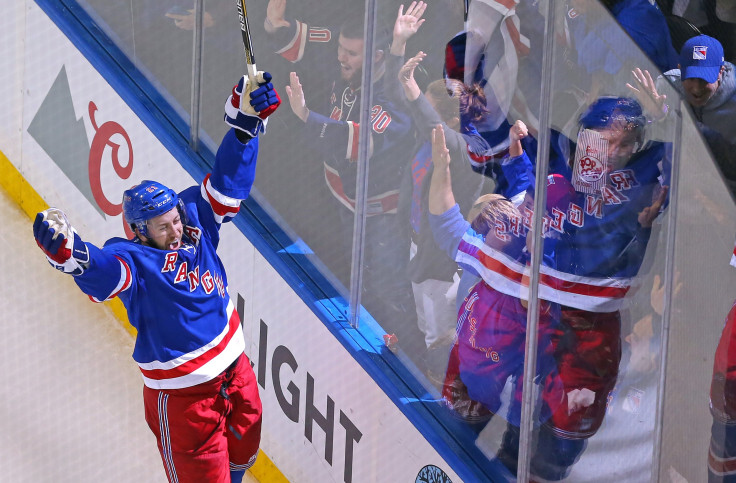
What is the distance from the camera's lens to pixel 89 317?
4.46 metres

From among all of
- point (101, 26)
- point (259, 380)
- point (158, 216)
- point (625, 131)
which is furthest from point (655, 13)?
point (101, 26)

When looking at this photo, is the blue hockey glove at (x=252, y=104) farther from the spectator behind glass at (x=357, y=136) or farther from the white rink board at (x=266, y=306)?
the white rink board at (x=266, y=306)

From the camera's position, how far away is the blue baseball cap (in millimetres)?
2496

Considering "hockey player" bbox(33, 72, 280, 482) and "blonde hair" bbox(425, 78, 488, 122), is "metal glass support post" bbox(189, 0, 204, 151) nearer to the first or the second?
"hockey player" bbox(33, 72, 280, 482)

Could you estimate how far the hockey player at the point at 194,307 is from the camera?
10.4ft

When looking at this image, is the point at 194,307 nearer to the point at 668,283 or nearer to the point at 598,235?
the point at 598,235

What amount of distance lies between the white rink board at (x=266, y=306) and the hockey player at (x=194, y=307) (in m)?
0.39

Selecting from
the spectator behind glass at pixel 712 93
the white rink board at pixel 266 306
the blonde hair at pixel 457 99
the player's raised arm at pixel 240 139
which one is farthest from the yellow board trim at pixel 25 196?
the spectator behind glass at pixel 712 93

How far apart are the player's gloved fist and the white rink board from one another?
1101 millimetres

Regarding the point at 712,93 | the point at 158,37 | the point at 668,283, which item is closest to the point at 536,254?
the point at 668,283

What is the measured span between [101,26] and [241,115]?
171cm

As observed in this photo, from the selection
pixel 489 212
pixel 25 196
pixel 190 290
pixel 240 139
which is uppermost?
pixel 240 139

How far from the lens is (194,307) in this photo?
3281 millimetres

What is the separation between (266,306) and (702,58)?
1.99 meters
